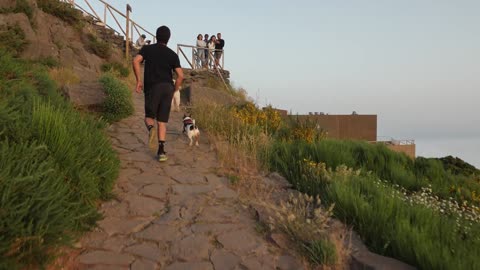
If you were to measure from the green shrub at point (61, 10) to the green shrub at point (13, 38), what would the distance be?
4545 mm

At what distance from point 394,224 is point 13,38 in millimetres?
12714

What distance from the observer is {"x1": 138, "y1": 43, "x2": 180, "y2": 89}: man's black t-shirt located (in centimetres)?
593

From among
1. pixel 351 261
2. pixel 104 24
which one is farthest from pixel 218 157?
pixel 104 24

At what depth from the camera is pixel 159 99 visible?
19.7 feet

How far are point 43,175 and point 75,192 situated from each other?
49cm

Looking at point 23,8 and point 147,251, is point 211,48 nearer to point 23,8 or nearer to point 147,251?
point 23,8

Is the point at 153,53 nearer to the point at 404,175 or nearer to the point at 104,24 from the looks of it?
the point at 404,175

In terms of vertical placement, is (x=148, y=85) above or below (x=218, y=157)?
above

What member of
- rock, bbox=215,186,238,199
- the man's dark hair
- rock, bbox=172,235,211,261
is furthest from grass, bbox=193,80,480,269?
the man's dark hair

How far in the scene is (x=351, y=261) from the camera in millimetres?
3355

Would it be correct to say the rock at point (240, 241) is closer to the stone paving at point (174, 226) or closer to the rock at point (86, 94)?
the stone paving at point (174, 226)

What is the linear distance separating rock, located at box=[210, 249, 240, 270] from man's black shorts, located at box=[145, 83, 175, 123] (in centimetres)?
306

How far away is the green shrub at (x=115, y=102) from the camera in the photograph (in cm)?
846

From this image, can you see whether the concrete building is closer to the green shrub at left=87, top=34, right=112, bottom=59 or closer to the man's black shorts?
the green shrub at left=87, top=34, right=112, bottom=59
